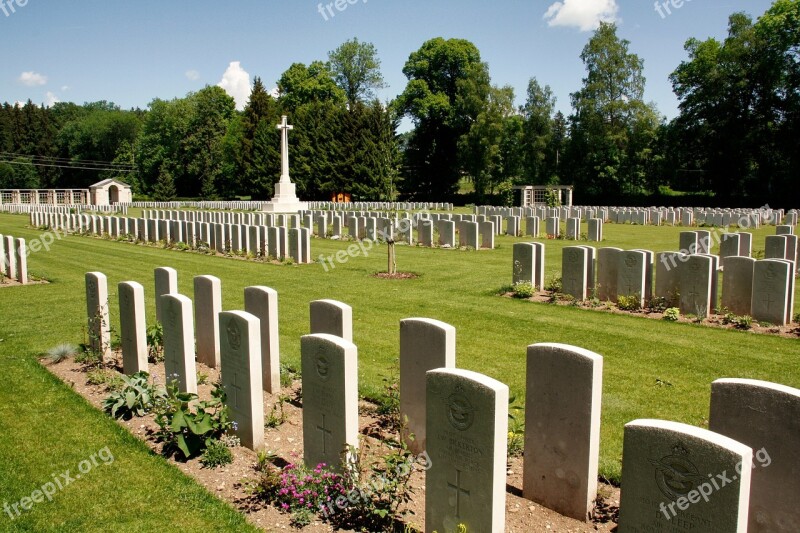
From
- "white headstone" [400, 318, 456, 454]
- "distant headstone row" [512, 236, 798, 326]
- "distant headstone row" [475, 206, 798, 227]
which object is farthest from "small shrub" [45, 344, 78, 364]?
"distant headstone row" [475, 206, 798, 227]

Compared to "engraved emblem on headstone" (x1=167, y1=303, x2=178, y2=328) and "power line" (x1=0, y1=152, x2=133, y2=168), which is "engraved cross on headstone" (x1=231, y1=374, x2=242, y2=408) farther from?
"power line" (x1=0, y1=152, x2=133, y2=168)

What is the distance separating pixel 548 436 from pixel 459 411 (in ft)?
2.88

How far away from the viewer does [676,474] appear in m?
3.22

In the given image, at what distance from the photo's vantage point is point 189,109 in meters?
71.8

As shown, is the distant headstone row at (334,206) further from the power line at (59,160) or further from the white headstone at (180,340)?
the white headstone at (180,340)

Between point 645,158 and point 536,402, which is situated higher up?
point 645,158

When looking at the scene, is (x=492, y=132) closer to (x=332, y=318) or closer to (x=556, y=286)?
(x=556, y=286)

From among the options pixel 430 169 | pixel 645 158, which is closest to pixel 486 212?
pixel 645 158

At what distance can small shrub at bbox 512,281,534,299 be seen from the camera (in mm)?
12672

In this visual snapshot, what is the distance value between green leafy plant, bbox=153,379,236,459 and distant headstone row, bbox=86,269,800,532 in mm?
141

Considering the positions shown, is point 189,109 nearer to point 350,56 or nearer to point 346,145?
point 350,56

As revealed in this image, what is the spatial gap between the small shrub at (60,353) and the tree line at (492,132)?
44558 mm

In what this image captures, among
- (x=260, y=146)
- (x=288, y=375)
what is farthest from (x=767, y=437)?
(x=260, y=146)

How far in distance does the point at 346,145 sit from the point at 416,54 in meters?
17.5
